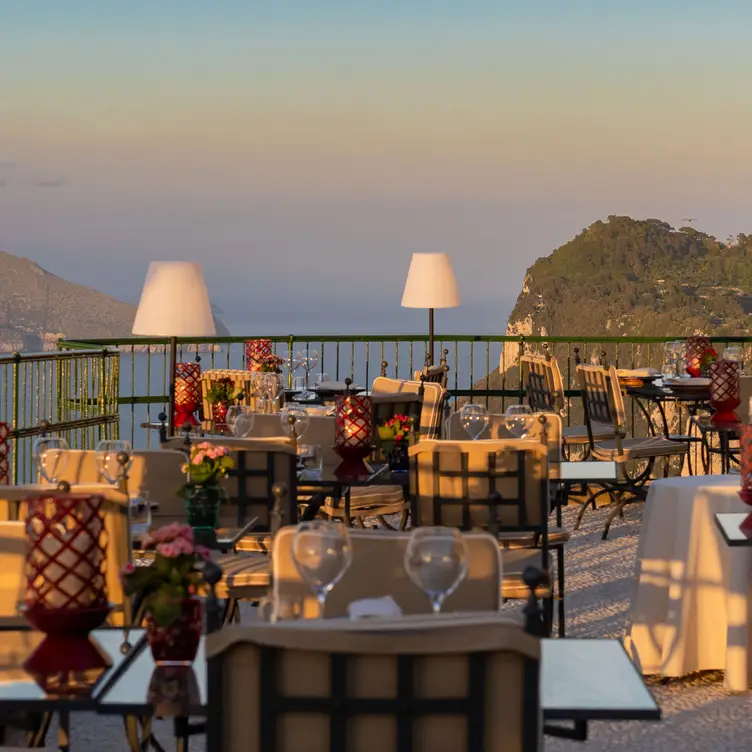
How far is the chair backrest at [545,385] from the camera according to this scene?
9438 mm

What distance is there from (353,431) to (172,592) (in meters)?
3.46

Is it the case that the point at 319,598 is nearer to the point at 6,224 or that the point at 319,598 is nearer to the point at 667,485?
the point at 667,485

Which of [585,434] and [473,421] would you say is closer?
[473,421]

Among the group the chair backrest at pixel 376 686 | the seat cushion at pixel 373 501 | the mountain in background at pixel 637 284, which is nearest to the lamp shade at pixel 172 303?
the seat cushion at pixel 373 501

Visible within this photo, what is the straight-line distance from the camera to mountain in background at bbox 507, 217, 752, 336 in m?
39.8

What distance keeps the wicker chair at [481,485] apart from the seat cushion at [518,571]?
0.01 meters

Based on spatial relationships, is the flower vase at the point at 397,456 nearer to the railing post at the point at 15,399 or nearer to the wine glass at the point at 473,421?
the wine glass at the point at 473,421

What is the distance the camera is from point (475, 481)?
195 inches

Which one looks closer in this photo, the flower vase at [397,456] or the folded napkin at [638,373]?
the flower vase at [397,456]

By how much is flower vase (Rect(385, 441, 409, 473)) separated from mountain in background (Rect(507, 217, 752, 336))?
31.7m

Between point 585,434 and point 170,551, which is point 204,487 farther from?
point 585,434

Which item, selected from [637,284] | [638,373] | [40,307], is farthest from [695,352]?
[637,284]

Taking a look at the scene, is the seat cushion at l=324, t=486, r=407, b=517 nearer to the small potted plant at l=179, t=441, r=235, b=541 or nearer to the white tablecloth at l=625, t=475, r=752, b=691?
the white tablecloth at l=625, t=475, r=752, b=691

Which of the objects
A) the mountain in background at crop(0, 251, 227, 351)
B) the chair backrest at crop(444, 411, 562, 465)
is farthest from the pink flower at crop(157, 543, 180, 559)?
the mountain in background at crop(0, 251, 227, 351)
